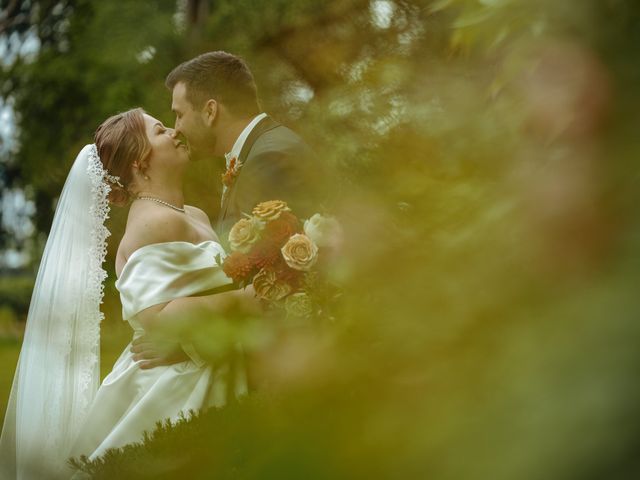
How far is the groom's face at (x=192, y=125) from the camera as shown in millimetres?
3748

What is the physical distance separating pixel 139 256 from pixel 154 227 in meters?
0.14

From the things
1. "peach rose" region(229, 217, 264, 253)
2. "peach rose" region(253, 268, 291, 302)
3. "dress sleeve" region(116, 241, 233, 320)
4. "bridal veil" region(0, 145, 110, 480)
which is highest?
"peach rose" region(229, 217, 264, 253)

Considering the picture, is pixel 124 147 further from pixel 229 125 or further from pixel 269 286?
pixel 269 286

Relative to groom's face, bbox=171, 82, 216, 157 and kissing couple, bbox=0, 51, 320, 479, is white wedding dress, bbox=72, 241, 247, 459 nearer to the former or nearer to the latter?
kissing couple, bbox=0, 51, 320, 479

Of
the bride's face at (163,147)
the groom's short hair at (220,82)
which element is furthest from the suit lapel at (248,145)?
the bride's face at (163,147)

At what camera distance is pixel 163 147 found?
11.7 ft

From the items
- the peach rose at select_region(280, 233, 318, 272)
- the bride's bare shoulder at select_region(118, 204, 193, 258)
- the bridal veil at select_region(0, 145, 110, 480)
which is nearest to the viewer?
the peach rose at select_region(280, 233, 318, 272)

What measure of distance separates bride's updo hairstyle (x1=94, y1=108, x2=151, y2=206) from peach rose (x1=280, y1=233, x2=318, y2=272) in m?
1.22

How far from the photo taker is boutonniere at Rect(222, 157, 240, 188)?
3.53 m

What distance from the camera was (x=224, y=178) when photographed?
3.53 metres

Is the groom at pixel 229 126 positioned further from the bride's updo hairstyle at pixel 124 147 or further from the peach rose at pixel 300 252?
the peach rose at pixel 300 252

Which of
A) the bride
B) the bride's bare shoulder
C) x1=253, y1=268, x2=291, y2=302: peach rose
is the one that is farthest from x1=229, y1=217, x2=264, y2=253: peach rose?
the bride's bare shoulder

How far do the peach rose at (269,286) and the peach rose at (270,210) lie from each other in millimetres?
180

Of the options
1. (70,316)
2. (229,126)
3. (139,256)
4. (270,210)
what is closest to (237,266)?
(270,210)
